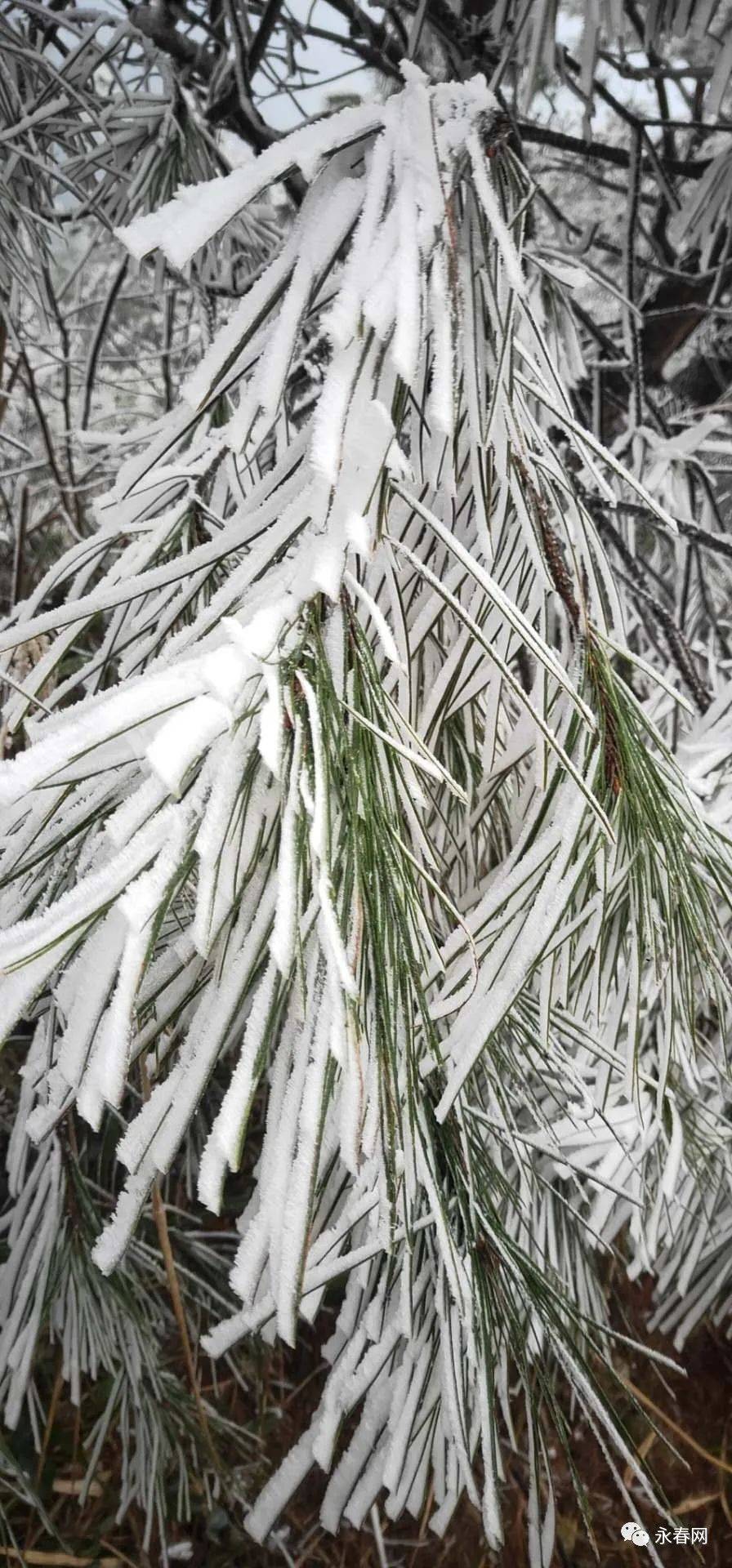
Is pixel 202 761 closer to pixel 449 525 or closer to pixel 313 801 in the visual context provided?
pixel 313 801

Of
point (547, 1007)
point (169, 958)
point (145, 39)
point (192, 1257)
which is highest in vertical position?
point (145, 39)

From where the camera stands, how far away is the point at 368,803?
270 mm

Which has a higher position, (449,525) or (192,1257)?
(449,525)

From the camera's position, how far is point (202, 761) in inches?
10.5

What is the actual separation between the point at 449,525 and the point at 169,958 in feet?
0.66

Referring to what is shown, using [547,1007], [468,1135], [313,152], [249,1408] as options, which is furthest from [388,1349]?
[249,1408]

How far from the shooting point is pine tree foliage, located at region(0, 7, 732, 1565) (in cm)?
24

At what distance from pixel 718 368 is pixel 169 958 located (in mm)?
1266

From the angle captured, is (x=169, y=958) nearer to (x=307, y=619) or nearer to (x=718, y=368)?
(x=307, y=619)

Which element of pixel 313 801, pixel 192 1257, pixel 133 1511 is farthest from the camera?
pixel 192 1257

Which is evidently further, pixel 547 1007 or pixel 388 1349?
pixel 388 1349

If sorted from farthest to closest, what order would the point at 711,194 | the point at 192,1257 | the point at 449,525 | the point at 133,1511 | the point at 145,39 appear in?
the point at 192,1257 < the point at 133,1511 < the point at 145,39 < the point at 711,194 < the point at 449,525

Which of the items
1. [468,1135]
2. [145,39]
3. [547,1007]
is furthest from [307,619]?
[145,39]

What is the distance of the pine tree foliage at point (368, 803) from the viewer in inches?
9.4
